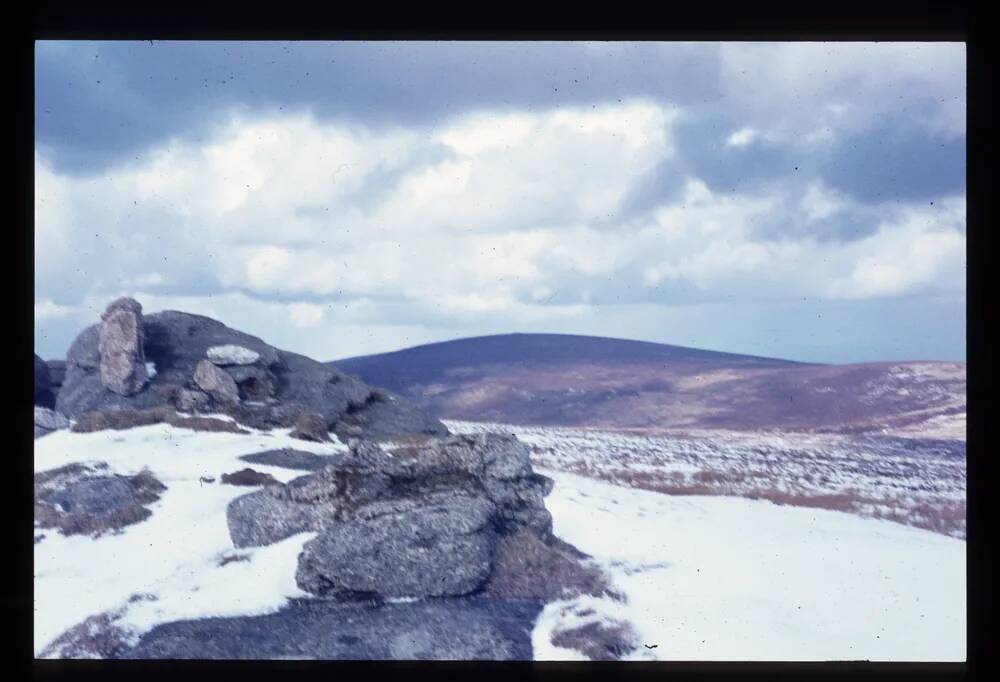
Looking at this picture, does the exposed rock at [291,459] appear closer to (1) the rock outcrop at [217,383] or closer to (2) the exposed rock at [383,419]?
(2) the exposed rock at [383,419]

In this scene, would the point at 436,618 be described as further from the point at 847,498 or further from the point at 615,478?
the point at 847,498

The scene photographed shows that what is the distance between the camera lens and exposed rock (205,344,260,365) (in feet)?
39.7

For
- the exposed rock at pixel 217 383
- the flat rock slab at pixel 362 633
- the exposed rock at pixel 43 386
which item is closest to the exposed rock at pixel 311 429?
the exposed rock at pixel 217 383

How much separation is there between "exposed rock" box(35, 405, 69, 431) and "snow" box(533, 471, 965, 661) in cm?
731

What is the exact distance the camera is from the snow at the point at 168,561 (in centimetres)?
587

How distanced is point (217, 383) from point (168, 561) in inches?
209

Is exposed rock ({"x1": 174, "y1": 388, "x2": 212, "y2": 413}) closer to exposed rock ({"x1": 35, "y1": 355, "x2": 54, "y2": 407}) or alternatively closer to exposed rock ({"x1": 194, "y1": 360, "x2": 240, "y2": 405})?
exposed rock ({"x1": 194, "y1": 360, "x2": 240, "y2": 405})

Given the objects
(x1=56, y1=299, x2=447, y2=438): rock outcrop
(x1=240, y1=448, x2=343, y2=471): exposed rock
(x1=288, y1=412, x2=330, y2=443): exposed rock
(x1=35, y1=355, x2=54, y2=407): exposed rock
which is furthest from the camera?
(x1=35, y1=355, x2=54, y2=407): exposed rock

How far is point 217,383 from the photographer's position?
11.6 meters

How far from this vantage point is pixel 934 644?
5.05 m

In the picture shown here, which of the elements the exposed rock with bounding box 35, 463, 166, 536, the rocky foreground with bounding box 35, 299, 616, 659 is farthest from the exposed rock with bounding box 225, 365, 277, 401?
the exposed rock with bounding box 35, 463, 166, 536

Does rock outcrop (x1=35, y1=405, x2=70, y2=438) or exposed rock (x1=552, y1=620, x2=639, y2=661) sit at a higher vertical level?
rock outcrop (x1=35, y1=405, x2=70, y2=438)

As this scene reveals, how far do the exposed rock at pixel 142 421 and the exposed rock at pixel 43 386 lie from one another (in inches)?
54.5
